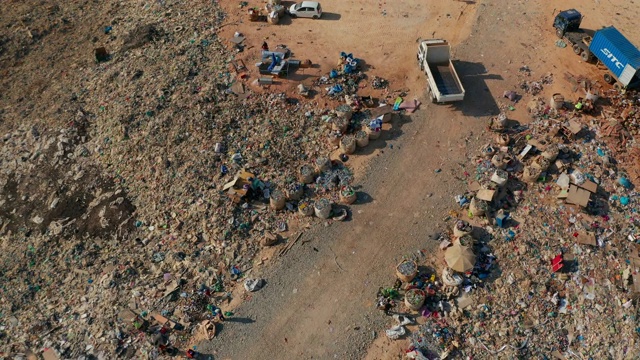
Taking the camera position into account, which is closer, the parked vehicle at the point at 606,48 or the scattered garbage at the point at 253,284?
the scattered garbage at the point at 253,284

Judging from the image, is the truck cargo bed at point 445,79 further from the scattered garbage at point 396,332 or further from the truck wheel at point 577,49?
the scattered garbage at point 396,332

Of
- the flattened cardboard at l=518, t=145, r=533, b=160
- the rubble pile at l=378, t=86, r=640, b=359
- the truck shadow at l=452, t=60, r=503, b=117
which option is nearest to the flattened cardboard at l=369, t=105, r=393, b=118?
the truck shadow at l=452, t=60, r=503, b=117

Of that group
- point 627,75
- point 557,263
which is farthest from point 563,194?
point 627,75

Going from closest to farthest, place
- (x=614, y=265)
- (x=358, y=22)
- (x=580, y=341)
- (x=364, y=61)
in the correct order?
(x=580, y=341) → (x=614, y=265) → (x=364, y=61) → (x=358, y=22)

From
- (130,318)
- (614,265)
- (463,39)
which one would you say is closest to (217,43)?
(463,39)

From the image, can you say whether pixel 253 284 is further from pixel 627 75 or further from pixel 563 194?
pixel 627 75

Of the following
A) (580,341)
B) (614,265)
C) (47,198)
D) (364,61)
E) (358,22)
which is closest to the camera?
(580,341)

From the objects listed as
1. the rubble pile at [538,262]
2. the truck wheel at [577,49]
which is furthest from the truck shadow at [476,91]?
the truck wheel at [577,49]

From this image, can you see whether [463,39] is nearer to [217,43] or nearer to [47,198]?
[217,43]
